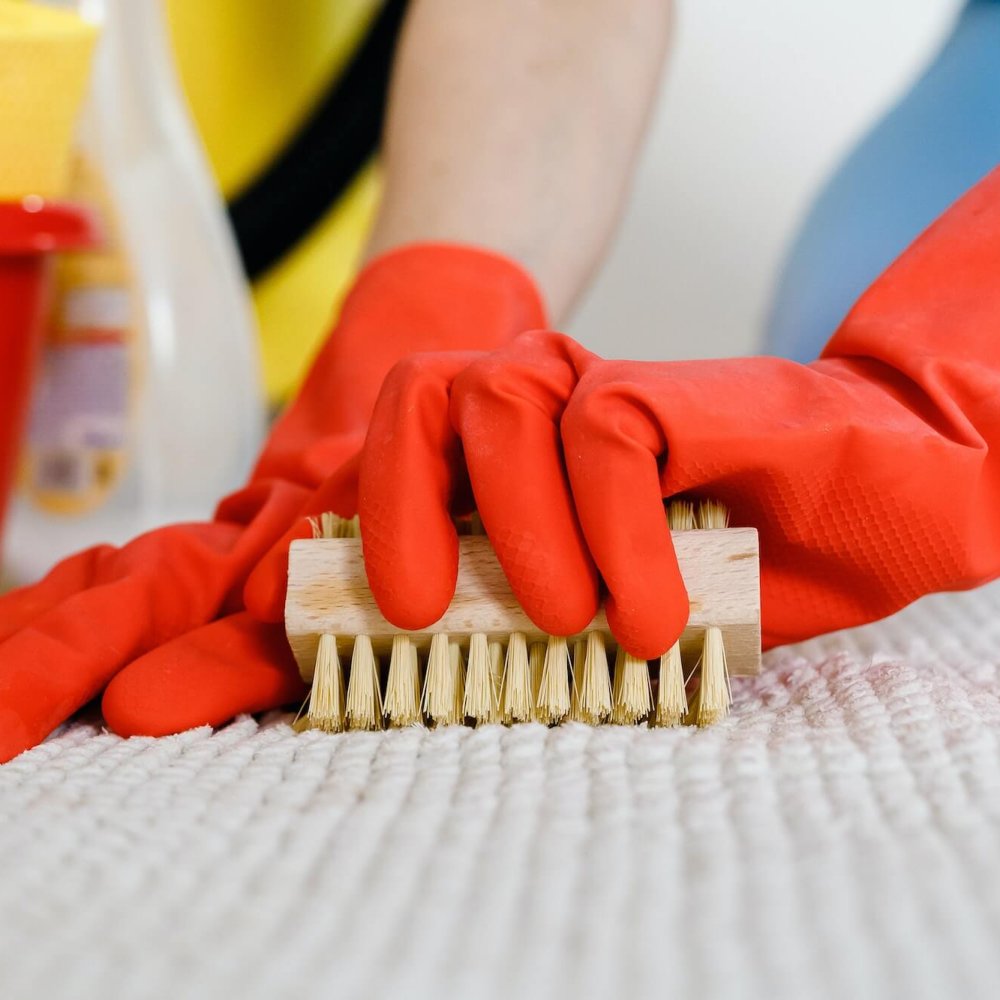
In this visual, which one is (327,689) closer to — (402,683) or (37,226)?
(402,683)

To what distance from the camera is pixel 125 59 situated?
1.18 meters

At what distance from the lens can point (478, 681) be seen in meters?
0.49

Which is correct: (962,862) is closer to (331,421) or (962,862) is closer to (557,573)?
(557,573)

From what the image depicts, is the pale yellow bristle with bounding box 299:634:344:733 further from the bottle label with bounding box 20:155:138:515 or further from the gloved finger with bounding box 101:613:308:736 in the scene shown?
the bottle label with bounding box 20:155:138:515

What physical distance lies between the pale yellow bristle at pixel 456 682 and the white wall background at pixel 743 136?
50.6 inches

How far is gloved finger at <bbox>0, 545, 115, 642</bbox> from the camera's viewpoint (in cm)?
57

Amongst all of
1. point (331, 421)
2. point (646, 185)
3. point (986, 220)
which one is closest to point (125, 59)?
point (331, 421)

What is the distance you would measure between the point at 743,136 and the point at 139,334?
0.98 metres

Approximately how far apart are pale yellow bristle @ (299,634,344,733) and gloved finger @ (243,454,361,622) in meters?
0.03

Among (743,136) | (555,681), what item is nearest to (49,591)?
(555,681)

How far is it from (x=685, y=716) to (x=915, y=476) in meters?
0.14

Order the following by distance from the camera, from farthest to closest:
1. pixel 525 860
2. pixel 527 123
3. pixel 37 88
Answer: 1. pixel 527 123
2. pixel 37 88
3. pixel 525 860

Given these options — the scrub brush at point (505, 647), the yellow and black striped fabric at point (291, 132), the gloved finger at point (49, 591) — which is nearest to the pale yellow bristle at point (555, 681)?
the scrub brush at point (505, 647)

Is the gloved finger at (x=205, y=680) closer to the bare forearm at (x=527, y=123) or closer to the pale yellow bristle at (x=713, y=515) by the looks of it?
the pale yellow bristle at (x=713, y=515)
